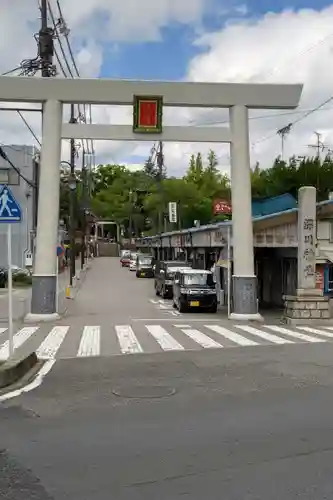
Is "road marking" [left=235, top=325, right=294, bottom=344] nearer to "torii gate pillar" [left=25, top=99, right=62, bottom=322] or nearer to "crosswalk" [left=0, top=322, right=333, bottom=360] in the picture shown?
"crosswalk" [left=0, top=322, right=333, bottom=360]

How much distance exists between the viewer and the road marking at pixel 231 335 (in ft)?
51.9

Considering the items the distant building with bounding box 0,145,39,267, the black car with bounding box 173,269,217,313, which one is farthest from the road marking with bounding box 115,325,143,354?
the distant building with bounding box 0,145,39,267

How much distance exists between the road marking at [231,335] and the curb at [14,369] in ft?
19.8

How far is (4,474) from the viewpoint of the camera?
5.48 m

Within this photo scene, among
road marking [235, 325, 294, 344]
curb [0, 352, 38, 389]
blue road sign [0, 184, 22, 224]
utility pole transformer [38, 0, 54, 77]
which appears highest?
utility pole transformer [38, 0, 54, 77]

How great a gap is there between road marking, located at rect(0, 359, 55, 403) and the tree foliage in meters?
39.4

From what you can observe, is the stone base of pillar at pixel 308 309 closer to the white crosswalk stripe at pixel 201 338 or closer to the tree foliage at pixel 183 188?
the white crosswalk stripe at pixel 201 338

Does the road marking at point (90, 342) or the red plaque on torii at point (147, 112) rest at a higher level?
the red plaque on torii at point (147, 112)

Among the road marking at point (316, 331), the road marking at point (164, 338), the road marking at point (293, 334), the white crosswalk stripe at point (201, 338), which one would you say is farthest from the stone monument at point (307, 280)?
the road marking at point (164, 338)

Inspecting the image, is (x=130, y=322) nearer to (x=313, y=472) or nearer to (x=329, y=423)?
(x=329, y=423)

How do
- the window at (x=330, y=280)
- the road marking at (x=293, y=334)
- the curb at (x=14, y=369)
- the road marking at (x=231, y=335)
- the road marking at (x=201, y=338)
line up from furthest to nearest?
the window at (x=330, y=280) → the road marking at (x=293, y=334) → the road marking at (x=231, y=335) → the road marking at (x=201, y=338) → the curb at (x=14, y=369)

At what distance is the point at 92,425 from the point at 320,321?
15174 millimetres

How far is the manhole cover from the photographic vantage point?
895cm

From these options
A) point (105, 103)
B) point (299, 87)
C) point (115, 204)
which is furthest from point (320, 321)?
point (115, 204)
